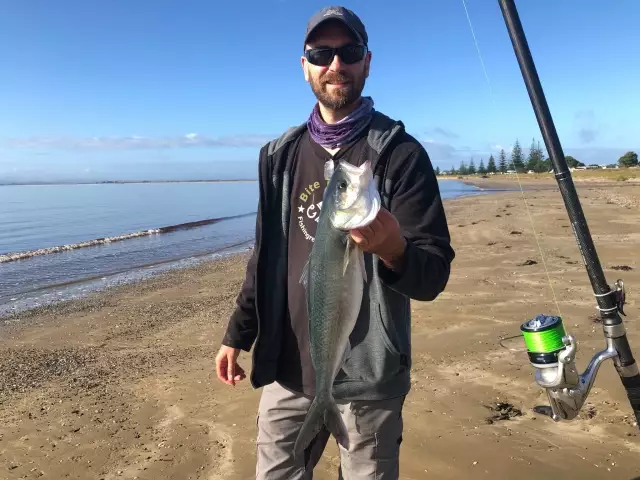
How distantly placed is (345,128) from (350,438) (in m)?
1.74

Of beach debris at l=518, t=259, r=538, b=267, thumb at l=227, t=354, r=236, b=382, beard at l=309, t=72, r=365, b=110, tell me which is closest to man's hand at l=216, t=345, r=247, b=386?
thumb at l=227, t=354, r=236, b=382

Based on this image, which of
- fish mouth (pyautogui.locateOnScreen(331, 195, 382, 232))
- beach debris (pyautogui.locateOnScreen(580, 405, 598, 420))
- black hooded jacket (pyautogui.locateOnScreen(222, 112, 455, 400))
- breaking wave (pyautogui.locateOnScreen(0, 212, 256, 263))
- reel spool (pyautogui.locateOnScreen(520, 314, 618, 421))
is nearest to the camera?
fish mouth (pyautogui.locateOnScreen(331, 195, 382, 232))

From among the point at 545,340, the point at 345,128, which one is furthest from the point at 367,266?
the point at 545,340

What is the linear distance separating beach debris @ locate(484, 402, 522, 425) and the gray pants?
234 centimetres

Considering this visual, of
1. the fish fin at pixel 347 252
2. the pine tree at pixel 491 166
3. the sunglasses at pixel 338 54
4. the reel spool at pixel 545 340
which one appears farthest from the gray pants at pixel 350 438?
the pine tree at pixel 491 166

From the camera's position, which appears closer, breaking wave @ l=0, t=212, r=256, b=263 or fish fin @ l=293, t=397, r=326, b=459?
A: fish fin @ l=293, t=397, r=326, b=459

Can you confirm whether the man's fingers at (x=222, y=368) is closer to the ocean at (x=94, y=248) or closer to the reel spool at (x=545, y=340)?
the reel spool at (x=545, y=340)

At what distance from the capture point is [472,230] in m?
18.1

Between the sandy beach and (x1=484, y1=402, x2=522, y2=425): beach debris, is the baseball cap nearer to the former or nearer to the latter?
the sandy beach

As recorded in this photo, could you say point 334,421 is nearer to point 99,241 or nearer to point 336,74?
point 336,74

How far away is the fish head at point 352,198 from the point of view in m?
1.98

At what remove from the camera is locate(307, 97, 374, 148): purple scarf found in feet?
9.08

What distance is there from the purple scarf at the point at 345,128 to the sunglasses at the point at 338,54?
0.26 metres

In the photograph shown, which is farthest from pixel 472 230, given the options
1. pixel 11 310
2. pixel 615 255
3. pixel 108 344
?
pixel 11 310
